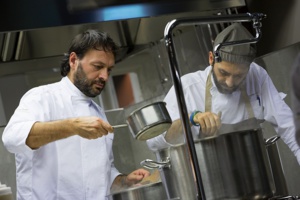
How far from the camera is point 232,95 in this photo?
167cm

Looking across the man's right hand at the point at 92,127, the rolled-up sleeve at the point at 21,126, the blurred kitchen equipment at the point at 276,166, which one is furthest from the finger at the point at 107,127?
the blurred kitchen equipment at the point at 276,166

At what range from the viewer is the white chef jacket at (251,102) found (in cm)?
161

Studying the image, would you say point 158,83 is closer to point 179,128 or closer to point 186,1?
point 186,1

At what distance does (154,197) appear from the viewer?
5.96 ft

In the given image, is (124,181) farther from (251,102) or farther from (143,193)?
(251,102)

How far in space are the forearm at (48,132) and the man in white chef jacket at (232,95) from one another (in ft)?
0.88

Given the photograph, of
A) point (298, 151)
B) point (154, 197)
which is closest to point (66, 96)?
point (154, 197)

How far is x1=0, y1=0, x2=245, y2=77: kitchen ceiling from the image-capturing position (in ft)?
7.12

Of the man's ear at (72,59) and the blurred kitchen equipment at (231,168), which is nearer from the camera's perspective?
→ the blurred kitchen equipment at (231,168)

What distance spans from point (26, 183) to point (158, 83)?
86 centimetres

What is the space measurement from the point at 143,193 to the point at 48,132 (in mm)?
344

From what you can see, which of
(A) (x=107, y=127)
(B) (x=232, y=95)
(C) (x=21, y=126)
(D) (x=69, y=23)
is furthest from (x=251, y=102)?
(D) (x=69, y=23)

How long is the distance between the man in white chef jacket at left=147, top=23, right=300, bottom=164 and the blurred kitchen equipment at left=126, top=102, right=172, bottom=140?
49 mm

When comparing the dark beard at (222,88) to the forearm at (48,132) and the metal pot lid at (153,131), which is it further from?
the forearm at (48,132)
